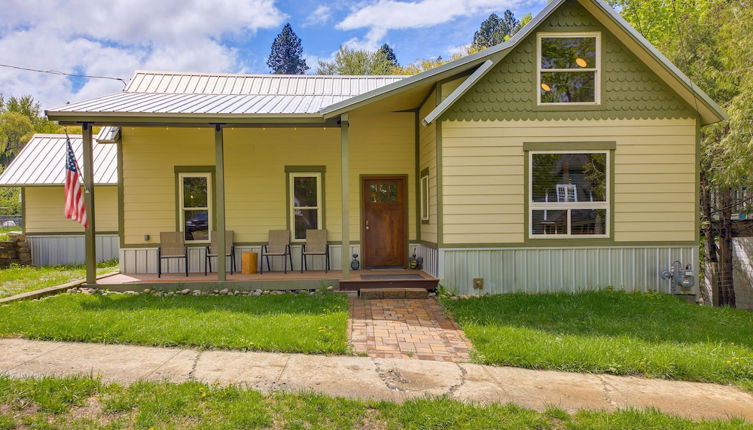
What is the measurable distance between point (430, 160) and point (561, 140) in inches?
93.7

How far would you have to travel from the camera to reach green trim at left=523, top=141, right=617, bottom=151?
27.1 feet

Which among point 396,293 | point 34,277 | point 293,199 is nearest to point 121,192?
point 34,277

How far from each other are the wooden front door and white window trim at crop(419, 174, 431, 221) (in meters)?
0.43

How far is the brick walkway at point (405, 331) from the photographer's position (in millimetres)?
5227

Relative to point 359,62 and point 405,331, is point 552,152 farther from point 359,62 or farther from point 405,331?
point 359,62

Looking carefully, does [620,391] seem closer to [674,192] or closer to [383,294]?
[383,294]

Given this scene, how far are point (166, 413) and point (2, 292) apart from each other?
7543 mm

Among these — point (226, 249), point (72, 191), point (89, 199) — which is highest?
point (72, 191)

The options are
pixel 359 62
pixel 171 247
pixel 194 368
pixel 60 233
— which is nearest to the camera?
pixel 194 368

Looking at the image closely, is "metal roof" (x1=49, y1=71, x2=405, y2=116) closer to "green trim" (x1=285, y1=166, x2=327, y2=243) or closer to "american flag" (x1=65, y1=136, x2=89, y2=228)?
"american flag" (x1=65, y1=136, x2=89, y2=228)

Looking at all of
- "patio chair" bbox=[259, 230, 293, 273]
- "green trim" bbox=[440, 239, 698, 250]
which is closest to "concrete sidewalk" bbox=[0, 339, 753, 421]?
"green trim" bbox=[440, 239, 698, 250]

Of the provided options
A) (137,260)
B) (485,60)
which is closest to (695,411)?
(485,60)

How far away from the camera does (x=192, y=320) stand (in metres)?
6.17

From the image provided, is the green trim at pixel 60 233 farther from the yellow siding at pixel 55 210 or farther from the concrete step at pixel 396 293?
the concrete step at pixel 396 293
